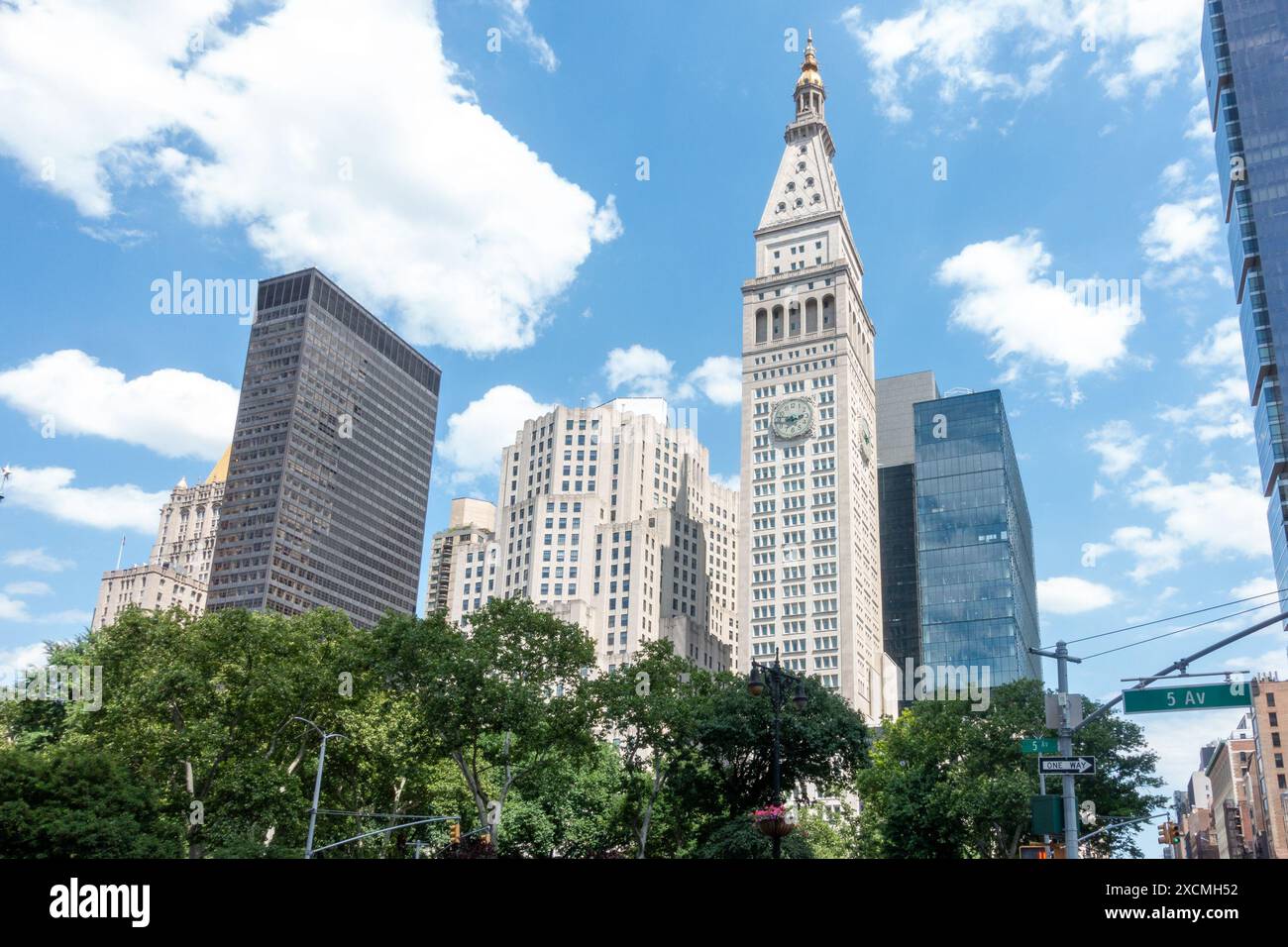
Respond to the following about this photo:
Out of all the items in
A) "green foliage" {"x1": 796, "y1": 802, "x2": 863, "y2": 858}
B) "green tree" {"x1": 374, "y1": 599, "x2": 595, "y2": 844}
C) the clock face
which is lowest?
"green foliage" {"x1": 796, "y1": 802, "x2": 863, "y2": 858}

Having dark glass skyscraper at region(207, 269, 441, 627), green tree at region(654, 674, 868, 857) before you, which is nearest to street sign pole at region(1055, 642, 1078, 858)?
green tree at region(654, 674, 868, 857)

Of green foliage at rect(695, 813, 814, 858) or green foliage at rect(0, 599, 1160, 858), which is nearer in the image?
green foliage at rect(695, 813, 814, 858)

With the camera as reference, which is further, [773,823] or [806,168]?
[806,168]

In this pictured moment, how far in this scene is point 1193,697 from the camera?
19.8 meters

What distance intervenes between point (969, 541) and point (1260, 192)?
6332 centimetres

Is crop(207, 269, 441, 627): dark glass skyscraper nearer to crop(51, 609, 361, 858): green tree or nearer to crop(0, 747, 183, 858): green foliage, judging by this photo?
crop(51, 609, 361, 858): green tree

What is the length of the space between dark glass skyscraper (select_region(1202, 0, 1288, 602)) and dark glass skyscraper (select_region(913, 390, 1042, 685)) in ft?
137

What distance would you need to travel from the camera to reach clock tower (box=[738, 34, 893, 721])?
14038 centimetres

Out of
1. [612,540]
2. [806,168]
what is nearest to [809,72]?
[806,168]

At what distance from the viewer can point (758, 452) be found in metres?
151

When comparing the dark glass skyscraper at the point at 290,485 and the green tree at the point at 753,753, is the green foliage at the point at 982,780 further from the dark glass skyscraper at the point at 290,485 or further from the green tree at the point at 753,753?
the dark glass skyscraper at the point at 290,485

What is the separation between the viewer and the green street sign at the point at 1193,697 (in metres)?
19.5

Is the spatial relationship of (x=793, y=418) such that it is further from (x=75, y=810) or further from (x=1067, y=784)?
(x=1067, y=784)

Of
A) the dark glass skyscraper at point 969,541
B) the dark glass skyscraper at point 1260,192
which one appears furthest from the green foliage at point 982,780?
the dark glass skyscraper at point 969,541
